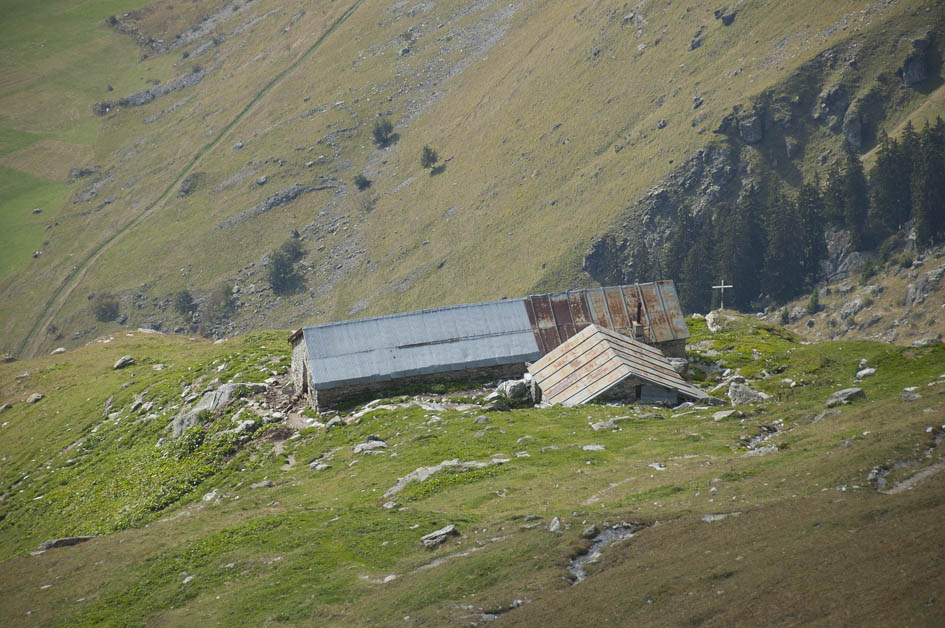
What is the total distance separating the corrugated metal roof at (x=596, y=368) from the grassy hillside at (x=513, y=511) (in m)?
2.43

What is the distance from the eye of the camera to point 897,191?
148 m

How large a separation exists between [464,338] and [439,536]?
25.8 meters

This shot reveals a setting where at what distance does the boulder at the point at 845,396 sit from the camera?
36.5 m

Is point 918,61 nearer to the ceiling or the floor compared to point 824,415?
nearer to the ceiling

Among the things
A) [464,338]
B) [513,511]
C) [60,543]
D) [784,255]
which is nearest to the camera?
[513,511]

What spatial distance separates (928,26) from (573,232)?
76.9m

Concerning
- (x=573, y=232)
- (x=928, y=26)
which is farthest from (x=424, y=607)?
(x=928, y=26)

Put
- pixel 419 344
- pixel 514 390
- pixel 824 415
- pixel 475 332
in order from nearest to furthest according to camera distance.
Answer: pixel 824 415, pixel 514 390, pixel 419 344, pixel 475 332

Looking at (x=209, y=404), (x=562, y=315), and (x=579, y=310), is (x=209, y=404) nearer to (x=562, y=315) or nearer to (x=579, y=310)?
(x=562, y=315)

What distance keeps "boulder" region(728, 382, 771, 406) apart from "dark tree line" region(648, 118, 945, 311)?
110 m

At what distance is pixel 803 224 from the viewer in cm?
15750

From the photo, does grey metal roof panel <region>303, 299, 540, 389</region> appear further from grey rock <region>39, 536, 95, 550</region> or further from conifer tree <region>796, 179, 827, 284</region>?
conifer tree <region>796, 179, 827, 284</region>

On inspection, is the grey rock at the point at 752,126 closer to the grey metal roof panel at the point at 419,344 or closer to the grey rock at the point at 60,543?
the grey metal roof panel at the point at 419,344

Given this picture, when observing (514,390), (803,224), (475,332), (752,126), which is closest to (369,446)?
(514,390)
